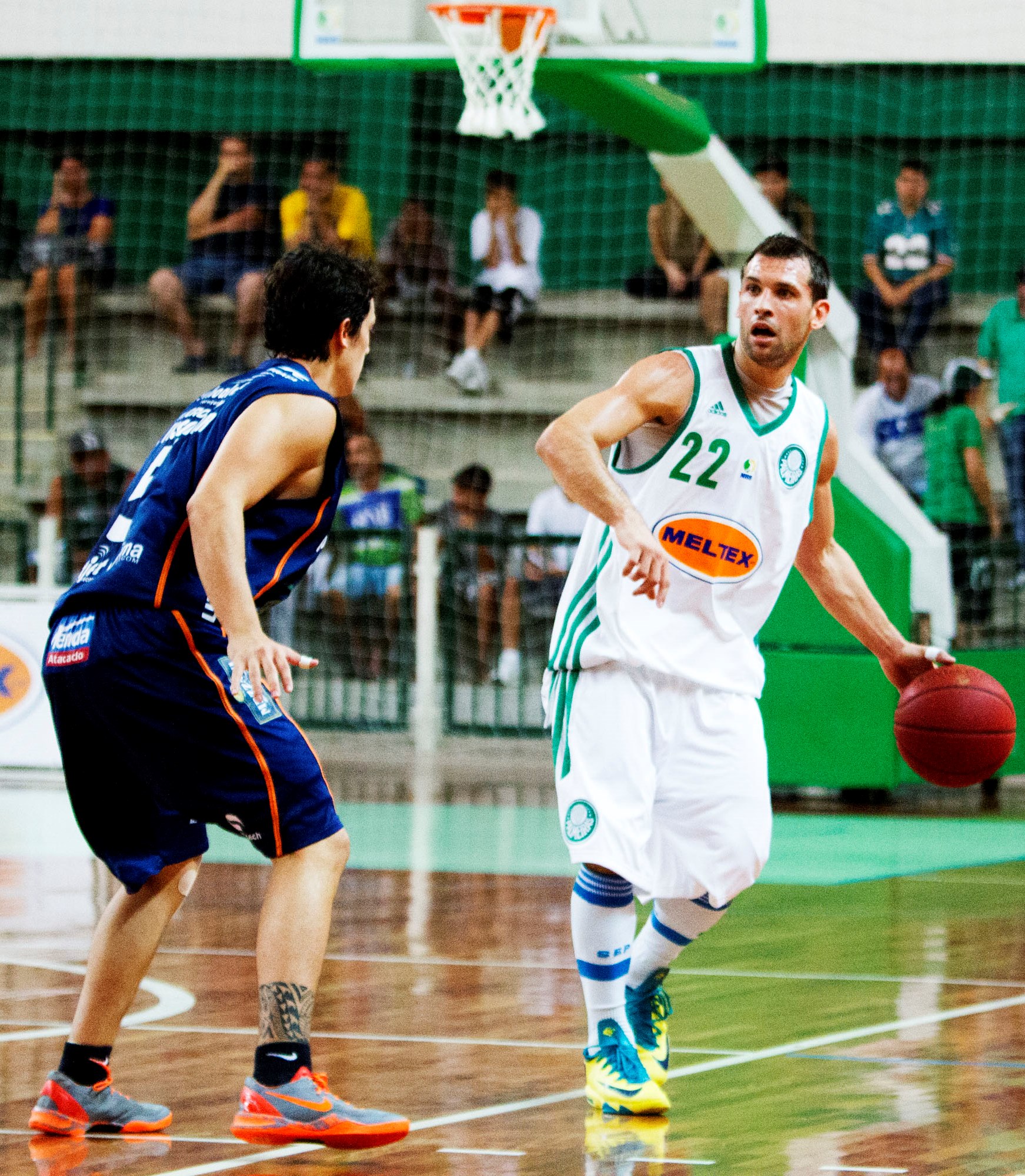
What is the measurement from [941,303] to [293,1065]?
1221cm

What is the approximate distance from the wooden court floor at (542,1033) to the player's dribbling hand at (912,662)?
98 centimetres

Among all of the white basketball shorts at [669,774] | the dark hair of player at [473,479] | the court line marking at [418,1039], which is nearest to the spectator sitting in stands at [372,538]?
the dark hair of player at [473,479]

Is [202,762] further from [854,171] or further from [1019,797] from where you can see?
[854,171]

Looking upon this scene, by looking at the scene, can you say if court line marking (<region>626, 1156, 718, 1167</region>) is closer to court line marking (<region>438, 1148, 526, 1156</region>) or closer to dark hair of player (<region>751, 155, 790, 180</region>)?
court line marking (<region>438, 1148, 526, 1156</region>)

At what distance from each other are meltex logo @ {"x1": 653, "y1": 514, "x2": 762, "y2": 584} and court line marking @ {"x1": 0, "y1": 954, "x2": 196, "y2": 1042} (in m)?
1.72

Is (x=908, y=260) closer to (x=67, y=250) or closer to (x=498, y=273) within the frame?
(x=498, y=273)

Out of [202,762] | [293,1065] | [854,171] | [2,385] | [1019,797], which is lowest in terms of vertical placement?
[1019,797]

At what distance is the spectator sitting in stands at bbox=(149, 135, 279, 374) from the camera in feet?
54.3

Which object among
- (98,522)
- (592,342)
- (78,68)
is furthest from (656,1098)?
(78,68)

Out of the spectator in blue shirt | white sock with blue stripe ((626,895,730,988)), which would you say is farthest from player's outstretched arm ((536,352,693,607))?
the spectator in blue shirt

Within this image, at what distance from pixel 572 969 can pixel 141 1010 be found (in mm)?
1481

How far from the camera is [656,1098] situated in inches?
186

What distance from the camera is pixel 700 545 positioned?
502cm

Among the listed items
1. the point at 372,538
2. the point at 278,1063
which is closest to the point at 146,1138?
the point at 278,1063
